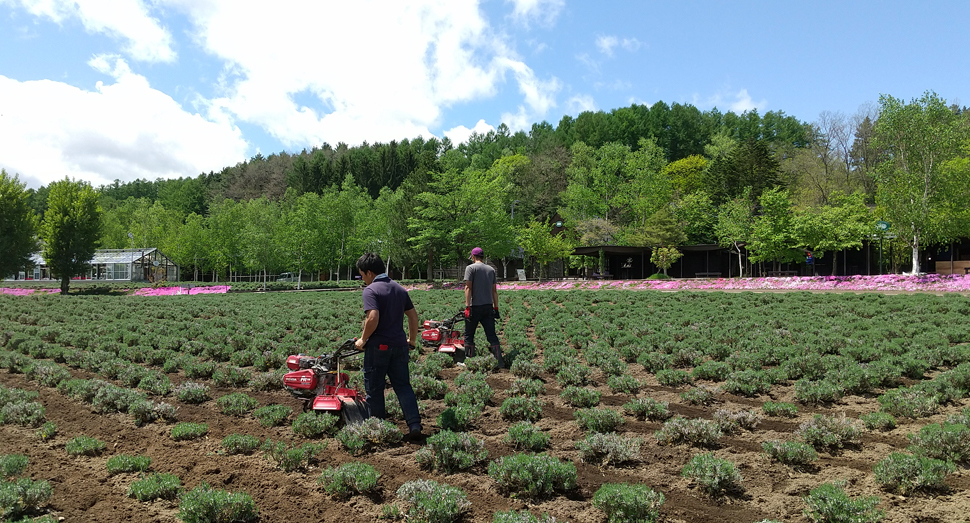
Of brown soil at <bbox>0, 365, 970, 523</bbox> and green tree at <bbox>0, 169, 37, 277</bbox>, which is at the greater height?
green tree at <bbox>0, 169, 37, 277</bbox>

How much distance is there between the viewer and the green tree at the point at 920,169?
104ft

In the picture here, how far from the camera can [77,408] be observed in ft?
26.6

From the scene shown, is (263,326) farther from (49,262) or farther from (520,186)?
(520,186)

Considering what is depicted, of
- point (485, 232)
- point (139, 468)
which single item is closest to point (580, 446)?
point (139, 468)

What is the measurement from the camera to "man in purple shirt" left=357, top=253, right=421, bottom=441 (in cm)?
616

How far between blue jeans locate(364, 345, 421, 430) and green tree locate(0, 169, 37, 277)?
50.2 meters

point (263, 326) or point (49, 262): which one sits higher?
point (49, 262)

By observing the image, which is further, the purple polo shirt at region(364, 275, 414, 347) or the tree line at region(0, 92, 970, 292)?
the tree line at region(0, 92, 970, 292)

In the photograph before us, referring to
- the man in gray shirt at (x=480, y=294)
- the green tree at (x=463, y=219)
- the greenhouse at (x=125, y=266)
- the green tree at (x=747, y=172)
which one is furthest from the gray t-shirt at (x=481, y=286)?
the greenhouse at (x=125, y=266)

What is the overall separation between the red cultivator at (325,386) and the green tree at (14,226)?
4932 centimetres

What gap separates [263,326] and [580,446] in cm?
1354

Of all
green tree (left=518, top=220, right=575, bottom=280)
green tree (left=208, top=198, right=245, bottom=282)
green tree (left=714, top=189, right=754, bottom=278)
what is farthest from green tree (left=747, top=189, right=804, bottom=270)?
green tree (left=208, top=198, right=245, bottom=282)

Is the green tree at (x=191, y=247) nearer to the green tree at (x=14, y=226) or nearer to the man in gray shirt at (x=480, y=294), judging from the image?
the green tree at (x=14, y=226)

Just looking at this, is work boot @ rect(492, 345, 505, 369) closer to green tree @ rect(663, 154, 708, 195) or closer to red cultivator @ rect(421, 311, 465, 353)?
red cultivator @ rect(421, 311, 465, 353)
